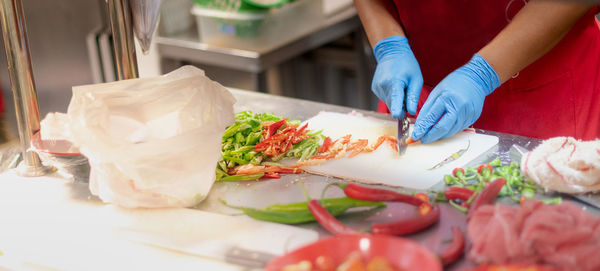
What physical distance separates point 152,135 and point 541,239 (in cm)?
97

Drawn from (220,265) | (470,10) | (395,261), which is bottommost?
(220,265)

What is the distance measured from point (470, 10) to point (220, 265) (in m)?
1.45

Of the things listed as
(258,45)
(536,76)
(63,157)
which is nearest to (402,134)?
(536,76)

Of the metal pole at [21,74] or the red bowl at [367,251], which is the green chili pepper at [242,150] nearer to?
the metal pole at [21,74]

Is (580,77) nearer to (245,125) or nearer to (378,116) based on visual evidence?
(378,116)

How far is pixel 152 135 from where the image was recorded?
1.54 meters

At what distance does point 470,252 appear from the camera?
1.24 metres

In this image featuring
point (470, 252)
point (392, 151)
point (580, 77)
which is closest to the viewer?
point (470, 252)

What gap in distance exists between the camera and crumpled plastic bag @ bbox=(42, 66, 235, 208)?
1.42 metres

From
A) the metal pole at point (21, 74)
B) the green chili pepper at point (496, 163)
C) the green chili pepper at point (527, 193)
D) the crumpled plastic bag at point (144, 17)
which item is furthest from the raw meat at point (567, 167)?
the metal pole at point (21, 74)

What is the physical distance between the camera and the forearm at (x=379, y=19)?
92.2 inches

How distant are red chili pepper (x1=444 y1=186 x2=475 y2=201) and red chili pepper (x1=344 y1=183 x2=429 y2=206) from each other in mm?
84

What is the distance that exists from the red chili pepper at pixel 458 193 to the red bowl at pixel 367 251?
Answer: 43cm

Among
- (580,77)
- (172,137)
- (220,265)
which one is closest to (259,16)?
(580,77)
